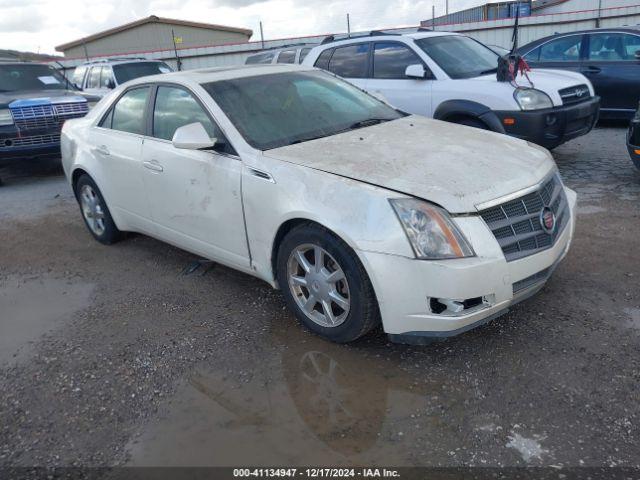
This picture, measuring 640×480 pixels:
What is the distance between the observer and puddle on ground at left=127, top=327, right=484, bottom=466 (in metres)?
2.60

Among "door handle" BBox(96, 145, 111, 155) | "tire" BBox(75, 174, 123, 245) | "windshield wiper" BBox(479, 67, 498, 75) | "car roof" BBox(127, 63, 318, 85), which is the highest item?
"car roof" BBox(127, 63, 318, 85)

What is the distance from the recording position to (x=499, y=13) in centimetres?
2620

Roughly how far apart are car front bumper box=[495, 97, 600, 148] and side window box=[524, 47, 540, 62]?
3.07 meters

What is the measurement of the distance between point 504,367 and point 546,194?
1068 mm

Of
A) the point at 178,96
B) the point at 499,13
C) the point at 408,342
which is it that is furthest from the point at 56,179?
the point at 499,13

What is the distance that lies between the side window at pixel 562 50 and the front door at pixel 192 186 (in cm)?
721

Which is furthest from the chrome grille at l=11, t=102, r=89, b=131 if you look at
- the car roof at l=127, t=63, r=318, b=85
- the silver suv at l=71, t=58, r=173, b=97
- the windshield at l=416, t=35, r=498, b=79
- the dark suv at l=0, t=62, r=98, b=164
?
the windshield at l=416, t=35, r=498, b=79

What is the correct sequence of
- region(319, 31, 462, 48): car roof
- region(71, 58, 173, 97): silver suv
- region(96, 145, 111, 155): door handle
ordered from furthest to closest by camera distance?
region(71, 58, 173, 97): silver suv < region(319, 31, 462, 48): car roof < region(96, 145, 111, 155): door handle

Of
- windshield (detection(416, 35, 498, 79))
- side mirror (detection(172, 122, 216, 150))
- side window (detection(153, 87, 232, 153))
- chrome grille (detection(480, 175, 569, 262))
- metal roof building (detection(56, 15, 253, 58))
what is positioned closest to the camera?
chrome grille (detection(480, 175, 569, 262))

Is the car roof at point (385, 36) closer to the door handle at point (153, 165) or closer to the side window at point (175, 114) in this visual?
the side window at point (175, 114)

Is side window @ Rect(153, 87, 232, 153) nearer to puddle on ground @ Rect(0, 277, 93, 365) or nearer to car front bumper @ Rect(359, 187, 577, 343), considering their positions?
puddle on ground @ Rect(0, 277, 93, 365)

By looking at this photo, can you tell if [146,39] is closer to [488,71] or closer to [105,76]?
[105,76]

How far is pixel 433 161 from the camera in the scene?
135 inches

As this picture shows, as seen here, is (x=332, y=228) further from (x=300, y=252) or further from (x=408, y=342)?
(x=408, y=342)
